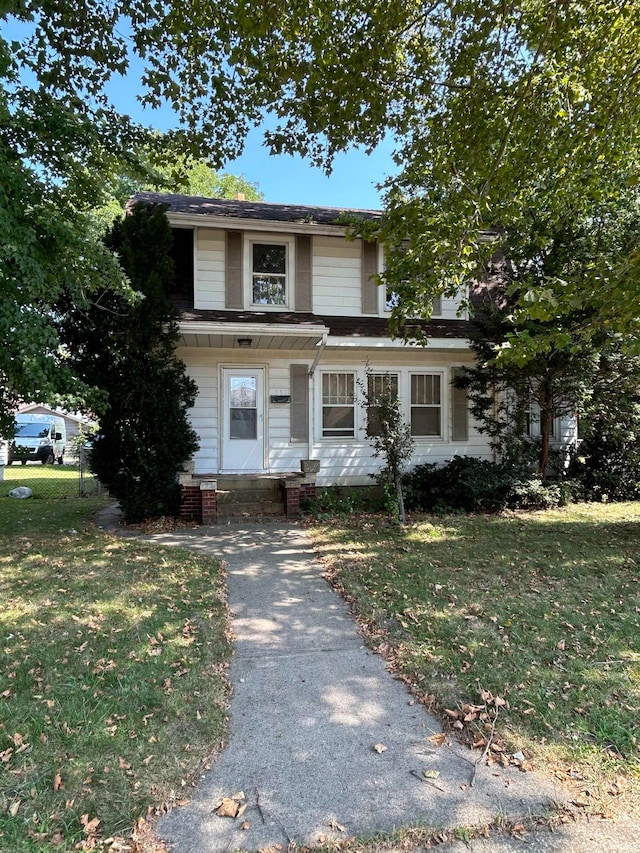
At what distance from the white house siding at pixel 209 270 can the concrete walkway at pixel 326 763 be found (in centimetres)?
732

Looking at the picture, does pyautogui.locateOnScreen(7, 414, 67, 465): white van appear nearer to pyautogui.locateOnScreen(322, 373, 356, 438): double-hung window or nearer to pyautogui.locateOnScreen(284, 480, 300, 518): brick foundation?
pyautogui.locateOnScreen(322, 373, 356, 438): double-hung window

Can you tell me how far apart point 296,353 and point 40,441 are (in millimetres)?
18189

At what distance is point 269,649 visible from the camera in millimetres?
3914

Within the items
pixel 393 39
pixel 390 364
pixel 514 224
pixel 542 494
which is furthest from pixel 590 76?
pixel 542 494

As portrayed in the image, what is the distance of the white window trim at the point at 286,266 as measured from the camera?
10.2m

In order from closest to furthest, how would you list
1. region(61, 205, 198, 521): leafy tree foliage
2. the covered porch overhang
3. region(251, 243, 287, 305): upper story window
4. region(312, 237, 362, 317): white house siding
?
region(61, 205, 198, 521): leafy tree foliage, the covered porch overhang, region(251, 243, 287, 305): upper story window, region(312, 237, 362, 317): white house siding

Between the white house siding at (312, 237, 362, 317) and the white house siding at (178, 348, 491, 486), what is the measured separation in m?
1.01

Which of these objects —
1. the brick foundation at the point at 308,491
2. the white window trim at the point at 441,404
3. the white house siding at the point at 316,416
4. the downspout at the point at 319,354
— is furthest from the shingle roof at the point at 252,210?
the brick foundation at the point at 308,491

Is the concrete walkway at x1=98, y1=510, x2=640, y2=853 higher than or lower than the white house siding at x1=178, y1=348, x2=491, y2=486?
lower

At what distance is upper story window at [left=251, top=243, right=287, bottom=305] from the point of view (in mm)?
10336

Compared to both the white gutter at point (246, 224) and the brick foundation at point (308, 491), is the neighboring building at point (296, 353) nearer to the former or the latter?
the white gutter at point (246, 224)

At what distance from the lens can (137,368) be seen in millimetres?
8180

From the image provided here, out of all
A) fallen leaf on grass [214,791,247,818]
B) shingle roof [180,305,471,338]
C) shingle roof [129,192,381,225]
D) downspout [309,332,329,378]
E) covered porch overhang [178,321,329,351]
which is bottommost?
fallen leaf on grass [214,791,247,818]

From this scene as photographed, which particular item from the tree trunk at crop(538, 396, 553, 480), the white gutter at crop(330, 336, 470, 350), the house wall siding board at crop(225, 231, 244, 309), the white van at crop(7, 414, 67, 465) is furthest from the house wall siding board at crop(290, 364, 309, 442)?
the white van at crop(7, 414, 67, 465)
